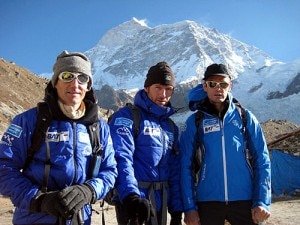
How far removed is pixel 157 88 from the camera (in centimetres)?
403

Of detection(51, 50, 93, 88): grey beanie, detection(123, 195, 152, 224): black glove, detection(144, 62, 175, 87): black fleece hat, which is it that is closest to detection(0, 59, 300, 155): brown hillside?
detection(144, 62, 175, 87): black fleece hat

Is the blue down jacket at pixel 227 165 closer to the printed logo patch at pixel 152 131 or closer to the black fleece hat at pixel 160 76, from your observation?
the printed logo patch at pixel 152 131

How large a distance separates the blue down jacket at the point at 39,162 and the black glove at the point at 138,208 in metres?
0.32

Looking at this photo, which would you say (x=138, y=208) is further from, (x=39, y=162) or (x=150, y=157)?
(x=39, y=162)

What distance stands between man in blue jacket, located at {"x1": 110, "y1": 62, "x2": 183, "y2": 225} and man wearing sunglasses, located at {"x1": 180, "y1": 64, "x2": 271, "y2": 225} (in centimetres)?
15

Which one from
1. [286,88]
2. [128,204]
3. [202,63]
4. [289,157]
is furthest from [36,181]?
[202,63]

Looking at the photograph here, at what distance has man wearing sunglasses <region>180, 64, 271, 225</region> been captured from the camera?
12.4 feet

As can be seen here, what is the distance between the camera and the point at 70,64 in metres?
3.16

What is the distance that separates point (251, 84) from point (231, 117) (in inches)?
4705

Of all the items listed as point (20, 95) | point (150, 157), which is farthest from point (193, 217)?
point (20, 95)

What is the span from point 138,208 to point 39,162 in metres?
0.93

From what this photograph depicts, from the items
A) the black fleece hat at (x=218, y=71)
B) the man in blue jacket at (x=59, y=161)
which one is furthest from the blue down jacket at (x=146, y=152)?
the black fleece hat at (x=218, y=71)

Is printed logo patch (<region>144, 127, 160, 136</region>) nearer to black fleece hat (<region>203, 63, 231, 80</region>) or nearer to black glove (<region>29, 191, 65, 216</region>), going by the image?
black fleece hat (<region>203, 63, 231, 80</region>)

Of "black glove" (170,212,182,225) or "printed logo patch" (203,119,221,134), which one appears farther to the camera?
"printed logo patch" (203,119,221,134)
